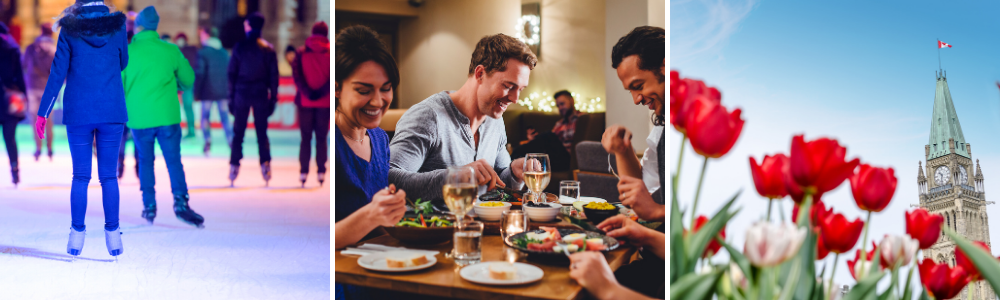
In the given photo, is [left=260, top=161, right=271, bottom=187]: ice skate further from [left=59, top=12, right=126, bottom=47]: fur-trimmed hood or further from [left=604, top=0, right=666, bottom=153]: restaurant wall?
[left=604, top=0, right=666, bottom=153]: restaurant wall

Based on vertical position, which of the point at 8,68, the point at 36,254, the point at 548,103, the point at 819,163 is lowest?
the point at 36,254

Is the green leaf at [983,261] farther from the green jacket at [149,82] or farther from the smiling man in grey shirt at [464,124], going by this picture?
the green jacket at [149,82]

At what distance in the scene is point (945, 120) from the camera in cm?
179

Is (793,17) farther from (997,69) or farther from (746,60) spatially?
(997,69)

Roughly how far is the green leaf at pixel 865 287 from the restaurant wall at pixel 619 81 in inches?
19.3

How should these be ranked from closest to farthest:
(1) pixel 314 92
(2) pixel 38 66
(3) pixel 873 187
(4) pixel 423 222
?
(3) pixel 873 187 → (4) pixel 423 222 → (1) pixel 314 92 → (2) pixel 38 66

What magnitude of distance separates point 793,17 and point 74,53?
310 cm

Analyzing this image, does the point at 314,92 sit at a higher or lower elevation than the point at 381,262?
higher

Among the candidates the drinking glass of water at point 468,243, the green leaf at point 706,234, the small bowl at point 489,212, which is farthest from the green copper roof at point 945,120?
the drinking glass of water at point 468,243

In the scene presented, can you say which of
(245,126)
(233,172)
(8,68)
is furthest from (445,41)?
(8,68)

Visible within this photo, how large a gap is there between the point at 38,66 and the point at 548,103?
602cm

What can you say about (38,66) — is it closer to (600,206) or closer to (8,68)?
(8,68)

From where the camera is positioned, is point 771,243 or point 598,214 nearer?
point 771,243

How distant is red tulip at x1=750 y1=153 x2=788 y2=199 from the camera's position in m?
0.81
